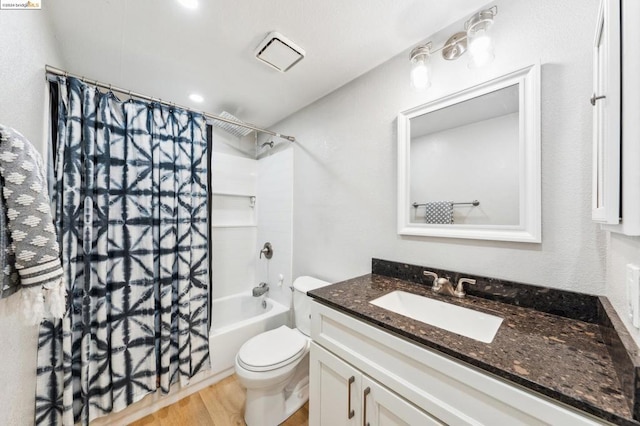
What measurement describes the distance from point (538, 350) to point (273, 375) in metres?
1.22

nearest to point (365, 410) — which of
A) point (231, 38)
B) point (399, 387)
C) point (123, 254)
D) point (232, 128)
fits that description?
point (399, 387)

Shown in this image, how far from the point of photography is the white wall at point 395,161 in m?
0.87

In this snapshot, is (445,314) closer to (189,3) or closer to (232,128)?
(189,3)

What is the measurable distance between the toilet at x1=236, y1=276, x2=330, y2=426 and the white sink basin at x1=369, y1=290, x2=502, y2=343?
0.72 m

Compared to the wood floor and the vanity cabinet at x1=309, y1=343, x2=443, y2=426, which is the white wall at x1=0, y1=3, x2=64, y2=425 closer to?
the wood floor

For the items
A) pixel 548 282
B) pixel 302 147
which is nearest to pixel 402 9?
pixel 302 147

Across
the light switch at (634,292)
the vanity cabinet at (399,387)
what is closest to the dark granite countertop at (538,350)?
the vanity cabinet at (399,387)

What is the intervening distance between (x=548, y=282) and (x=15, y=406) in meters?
Result: 2.18

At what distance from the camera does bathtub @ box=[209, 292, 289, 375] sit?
1.73 m

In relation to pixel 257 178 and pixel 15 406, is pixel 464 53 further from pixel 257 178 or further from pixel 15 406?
pixel 15 406

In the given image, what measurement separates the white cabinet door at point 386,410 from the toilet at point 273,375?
0.63 meters

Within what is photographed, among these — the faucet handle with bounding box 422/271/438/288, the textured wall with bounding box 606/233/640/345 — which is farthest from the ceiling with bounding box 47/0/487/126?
the faucet handle with bounding box 422/271/438/288

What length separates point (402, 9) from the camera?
43.5 inches

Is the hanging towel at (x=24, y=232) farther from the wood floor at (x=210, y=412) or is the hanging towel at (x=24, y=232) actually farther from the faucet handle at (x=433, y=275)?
the faucet handle at (x=433, y=275)
